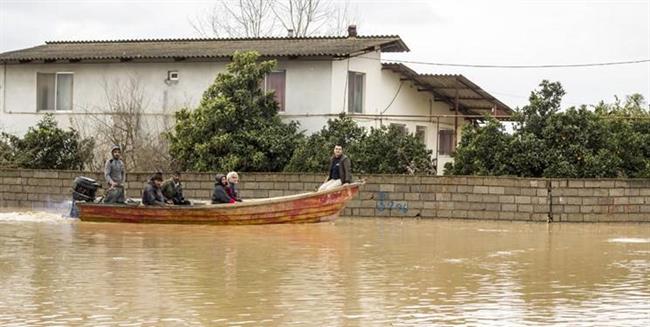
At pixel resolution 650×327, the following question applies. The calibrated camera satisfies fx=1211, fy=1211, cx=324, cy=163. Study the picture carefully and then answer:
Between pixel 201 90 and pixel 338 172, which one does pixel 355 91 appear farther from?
pixel 338 172

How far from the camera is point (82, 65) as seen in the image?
128 feet

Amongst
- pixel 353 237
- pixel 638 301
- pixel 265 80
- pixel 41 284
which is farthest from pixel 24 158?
pixel 638 301

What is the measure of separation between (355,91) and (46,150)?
938 cm

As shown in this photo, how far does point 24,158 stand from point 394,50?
12064 millimetres

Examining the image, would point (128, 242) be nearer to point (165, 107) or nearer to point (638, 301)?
point (638, 301)

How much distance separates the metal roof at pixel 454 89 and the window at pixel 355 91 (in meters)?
1.59

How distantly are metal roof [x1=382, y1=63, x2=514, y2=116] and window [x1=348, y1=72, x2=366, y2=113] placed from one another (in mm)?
1592

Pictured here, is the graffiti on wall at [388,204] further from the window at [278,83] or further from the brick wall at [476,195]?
the window at [278,83]

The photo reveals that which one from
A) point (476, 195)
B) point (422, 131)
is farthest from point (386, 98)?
point (476, 195)

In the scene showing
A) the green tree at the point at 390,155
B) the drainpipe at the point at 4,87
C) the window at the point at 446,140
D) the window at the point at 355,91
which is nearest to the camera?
the green tree at the point at 390,155

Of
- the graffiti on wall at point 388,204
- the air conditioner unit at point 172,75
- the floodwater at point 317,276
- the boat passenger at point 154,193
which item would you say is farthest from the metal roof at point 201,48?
the floodwater at point 317,276

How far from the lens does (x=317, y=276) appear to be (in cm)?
1631

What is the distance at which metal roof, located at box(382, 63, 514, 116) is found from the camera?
3931cm

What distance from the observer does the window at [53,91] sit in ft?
129
